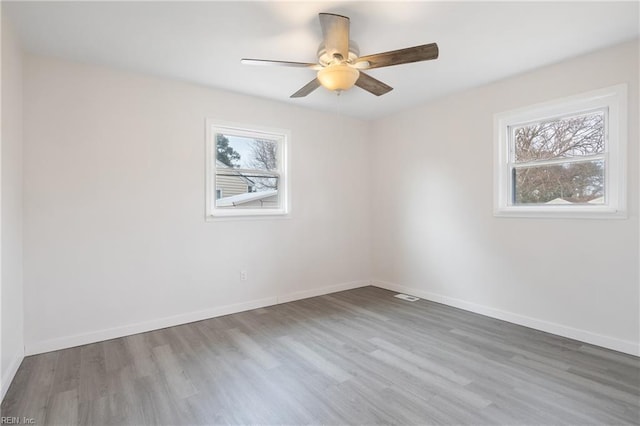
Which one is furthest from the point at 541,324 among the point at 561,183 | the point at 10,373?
the point at 10,373

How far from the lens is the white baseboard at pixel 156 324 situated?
2.78 meters

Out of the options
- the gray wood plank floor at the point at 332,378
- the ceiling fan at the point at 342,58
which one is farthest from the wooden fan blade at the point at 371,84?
the gray wood plank floor at the point at 332,378

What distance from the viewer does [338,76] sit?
8.03ft

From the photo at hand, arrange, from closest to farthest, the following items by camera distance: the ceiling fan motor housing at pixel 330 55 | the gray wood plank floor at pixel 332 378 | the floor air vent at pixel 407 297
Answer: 1. the gray wood plank floor at pixel 332 378
2. the ceiling fan motor housing at pixel 330 55
3. the floor air vent at pixel 407 297

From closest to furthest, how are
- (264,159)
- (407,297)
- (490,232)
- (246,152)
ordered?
(490,232)
(246,152)
(264,159)
(407,297)

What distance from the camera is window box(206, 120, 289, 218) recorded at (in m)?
3.68

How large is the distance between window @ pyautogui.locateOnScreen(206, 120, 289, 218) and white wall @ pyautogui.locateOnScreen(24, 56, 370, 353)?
11 cm

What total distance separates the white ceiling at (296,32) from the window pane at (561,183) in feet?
3.29

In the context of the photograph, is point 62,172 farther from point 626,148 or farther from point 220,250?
point 626,148

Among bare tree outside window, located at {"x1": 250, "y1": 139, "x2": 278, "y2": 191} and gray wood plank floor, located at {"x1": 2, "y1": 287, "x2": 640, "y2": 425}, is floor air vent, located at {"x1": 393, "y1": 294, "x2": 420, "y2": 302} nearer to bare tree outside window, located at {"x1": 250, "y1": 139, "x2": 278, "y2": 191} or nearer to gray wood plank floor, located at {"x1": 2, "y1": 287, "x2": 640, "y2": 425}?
gray wood plank floor, located at {"x1": 2, "y1": 287, "x2": 640, "y2": 425}

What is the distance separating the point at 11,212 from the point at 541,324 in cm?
463

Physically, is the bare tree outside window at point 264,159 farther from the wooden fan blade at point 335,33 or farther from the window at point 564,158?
the window at point 564,158

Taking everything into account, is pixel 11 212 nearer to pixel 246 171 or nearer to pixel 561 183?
pixel 246 171

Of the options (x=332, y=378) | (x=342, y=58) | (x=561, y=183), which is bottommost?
(x=332, y=378)
